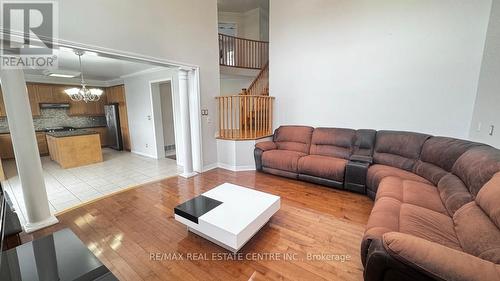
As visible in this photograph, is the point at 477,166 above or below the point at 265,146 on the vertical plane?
above

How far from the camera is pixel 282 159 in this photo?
3756mm

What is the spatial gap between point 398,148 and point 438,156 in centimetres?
59

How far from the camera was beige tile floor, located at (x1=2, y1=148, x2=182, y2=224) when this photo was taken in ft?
10.2

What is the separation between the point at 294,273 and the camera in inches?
65.9

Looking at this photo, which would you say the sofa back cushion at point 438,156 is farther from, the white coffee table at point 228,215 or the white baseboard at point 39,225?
the white baseboard at point 39,225

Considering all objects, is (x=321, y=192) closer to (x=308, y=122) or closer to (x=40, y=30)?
(x=308, y=122)

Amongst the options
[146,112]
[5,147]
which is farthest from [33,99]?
[146,112]

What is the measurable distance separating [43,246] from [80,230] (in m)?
1.20

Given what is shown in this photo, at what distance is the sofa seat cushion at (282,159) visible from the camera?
3.65m

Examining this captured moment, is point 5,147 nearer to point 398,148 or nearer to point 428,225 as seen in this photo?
point 428,225

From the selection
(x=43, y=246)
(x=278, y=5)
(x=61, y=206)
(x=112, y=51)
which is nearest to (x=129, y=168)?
(x=61, y=206)

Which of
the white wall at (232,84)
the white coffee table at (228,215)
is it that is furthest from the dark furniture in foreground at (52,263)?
the white wall at (232,84)

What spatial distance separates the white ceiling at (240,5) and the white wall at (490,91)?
19.4 feet

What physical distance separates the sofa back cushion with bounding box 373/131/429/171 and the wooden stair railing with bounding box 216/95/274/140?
221cm
